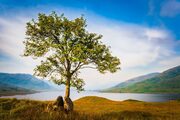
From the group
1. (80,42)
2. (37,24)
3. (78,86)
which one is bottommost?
(78,86)

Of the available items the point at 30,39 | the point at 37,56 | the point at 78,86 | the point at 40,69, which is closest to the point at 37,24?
the point at 30,39

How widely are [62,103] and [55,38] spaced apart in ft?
33.0

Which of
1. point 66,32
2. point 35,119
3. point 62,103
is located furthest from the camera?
point 66,32

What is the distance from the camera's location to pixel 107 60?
32344 millimetres

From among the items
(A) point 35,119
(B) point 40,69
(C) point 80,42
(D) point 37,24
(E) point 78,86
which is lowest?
(A) point 35,119

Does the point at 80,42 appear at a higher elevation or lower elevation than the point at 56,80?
higher

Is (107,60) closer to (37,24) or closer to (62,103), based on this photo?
(62,103)

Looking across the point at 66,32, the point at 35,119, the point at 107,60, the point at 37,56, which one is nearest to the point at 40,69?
the point at 37,56

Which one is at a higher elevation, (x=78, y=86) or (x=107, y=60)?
(x=107, y=60)

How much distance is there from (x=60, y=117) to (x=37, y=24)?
26135 millimetres

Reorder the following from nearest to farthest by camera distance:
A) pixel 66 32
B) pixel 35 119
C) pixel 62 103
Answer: pixel 35 119, pixel 62 103, pixel 66 32

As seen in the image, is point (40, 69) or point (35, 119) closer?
point (35, 119)

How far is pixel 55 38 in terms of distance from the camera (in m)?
32.2

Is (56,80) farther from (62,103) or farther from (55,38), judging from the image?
(55,38)
